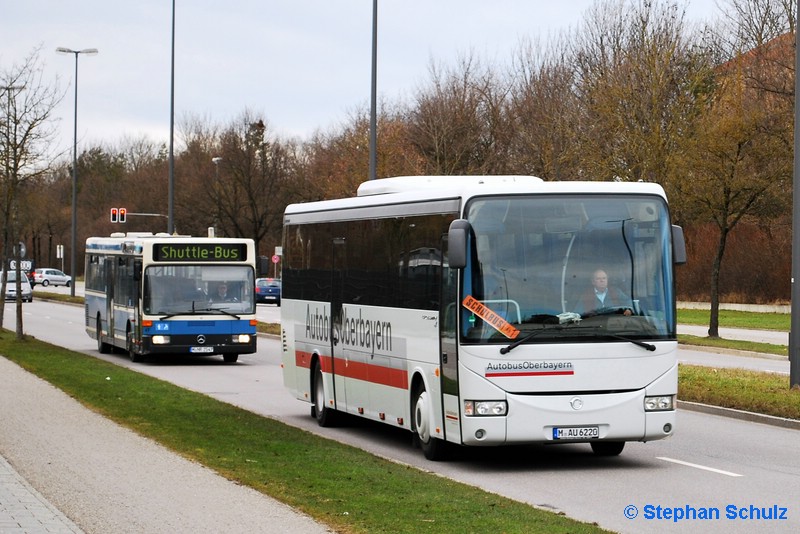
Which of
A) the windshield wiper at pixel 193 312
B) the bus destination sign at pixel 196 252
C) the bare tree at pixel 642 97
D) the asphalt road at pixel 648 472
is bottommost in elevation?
the asphalt road at pixel 648 472

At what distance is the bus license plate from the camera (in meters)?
13.1

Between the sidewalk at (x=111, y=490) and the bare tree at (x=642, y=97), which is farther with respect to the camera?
the bare tree at (x=642, y=97)

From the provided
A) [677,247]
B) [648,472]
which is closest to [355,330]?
[677,247]

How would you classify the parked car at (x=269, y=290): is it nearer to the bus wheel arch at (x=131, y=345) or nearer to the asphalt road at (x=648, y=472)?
the bus wheel arch at (x=131, y=345)

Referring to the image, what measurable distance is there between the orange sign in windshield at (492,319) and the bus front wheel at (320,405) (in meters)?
4.75

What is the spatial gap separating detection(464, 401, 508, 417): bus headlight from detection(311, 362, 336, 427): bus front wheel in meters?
4.69

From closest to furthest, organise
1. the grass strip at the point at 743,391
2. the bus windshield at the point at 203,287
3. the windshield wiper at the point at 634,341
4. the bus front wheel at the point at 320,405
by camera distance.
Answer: the windshield wiper at the point at 634,341
the bus front wheel at the point at 320,405
the grass strip at the point at 743,391
the bus windshield at the point at 203,287

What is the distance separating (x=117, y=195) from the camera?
117 metres

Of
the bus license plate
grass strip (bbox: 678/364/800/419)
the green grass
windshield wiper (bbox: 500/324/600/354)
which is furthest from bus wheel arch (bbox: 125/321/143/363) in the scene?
the green grass

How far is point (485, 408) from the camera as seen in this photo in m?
13.0

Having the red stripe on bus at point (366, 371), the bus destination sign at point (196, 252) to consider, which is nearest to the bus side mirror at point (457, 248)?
the red stripe on bus at point (366, 371)

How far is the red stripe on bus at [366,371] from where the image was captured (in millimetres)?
14968

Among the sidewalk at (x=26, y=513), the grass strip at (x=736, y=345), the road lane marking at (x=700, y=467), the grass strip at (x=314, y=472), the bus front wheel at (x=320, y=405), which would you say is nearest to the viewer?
the sidewalk at (x=26, y=513)

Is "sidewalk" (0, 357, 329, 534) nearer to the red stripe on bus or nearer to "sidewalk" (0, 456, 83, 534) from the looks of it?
"sidewalk" (0, 456, 83, 534)
